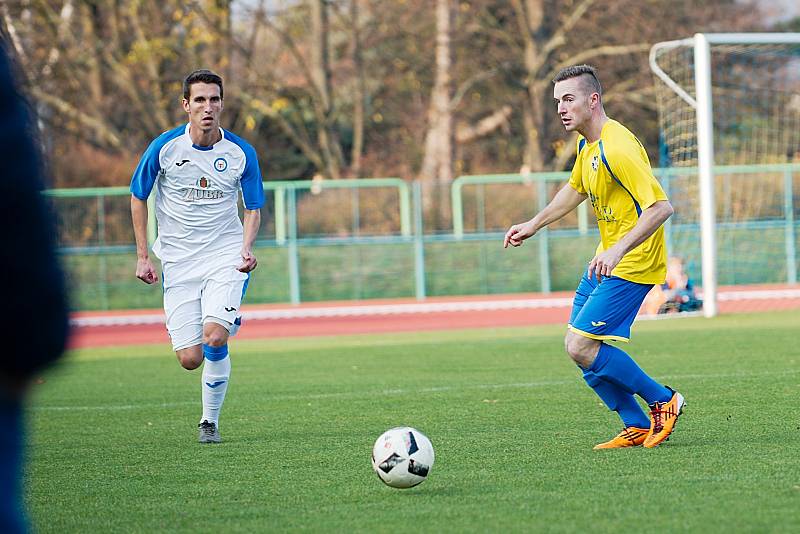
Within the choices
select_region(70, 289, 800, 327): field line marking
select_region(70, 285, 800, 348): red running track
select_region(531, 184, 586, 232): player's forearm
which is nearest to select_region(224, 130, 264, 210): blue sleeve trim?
select_region(531, 184, 586, 232): player's forearm

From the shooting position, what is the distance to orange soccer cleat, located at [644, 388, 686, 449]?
22.2 ft

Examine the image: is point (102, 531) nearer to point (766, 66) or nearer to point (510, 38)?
point (766, 66)

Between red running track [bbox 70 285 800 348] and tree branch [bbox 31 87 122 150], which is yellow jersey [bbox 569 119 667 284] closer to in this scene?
red running track [bbox 70 285 800 348]

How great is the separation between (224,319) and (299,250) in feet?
62.0

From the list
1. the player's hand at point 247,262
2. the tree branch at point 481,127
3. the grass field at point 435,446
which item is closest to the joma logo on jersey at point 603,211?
the grass field at point 435,446

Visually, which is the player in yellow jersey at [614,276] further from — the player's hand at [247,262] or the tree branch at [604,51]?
the tree branch at [604,51]

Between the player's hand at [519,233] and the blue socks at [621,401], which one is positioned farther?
the player's hand at [519,233]

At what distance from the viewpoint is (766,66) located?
1119 inches

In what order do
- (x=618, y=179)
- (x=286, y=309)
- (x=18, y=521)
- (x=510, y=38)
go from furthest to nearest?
(x=510, y=38) → (x=286, y=309) → (x=618, y=179) → (x=18, y=521)

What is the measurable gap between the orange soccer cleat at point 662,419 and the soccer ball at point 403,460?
5.34 ft

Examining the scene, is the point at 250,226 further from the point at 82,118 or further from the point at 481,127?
the point at 481,127

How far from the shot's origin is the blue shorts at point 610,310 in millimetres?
6711

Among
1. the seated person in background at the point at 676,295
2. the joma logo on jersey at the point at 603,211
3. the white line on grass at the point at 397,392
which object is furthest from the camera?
the seated person in background at the point at 676,295

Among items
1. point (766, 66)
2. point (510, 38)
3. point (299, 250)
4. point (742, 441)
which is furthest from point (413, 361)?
point (510, 38)
